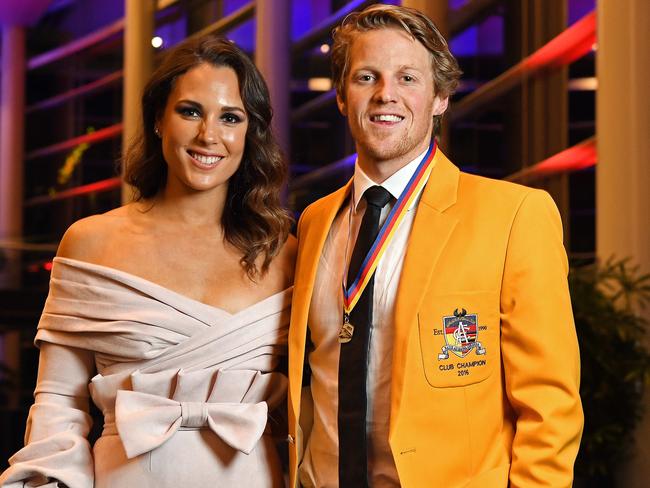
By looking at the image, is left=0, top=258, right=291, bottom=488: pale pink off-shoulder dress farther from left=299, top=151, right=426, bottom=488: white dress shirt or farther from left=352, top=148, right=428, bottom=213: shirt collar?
left=352, top=148, right=428, bottom=213: shirt collar

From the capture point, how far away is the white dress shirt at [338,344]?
2205 mm

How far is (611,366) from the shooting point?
4.84m

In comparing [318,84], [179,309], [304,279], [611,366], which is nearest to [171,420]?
[179,309]

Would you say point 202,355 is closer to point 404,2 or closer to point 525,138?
point 525,138

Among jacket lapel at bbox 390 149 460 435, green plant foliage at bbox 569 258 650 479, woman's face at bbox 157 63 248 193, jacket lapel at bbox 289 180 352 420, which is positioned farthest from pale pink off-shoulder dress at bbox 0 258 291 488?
green plant foliage at bbox 569 258 650 479

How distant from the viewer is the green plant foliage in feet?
15.9

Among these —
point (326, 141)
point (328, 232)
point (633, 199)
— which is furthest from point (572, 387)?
point (326, 141)

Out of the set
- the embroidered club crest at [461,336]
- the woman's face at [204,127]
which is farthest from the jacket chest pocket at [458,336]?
the woman's face at [204,127]

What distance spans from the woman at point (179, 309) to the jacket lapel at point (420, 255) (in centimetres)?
46

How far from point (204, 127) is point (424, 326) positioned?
78 centimetres

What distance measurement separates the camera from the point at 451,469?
215cm

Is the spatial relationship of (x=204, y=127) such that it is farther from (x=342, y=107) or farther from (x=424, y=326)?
(x=424, y=326)

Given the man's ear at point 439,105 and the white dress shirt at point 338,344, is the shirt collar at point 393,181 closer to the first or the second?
the white dress shirt at point 338,344

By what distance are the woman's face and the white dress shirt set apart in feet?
1.19
